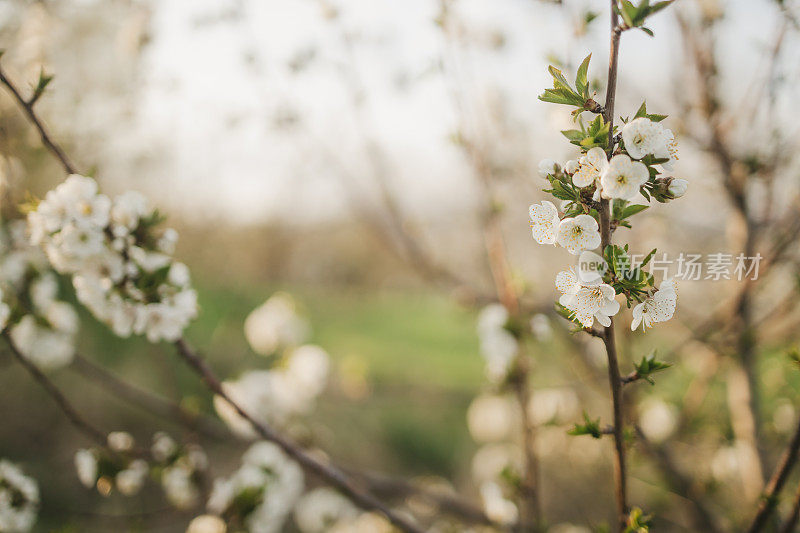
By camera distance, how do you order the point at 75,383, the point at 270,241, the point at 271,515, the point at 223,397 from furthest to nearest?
the point at 270,241 < the point at 75,383 < the point at 271,515 < the point at 223,397

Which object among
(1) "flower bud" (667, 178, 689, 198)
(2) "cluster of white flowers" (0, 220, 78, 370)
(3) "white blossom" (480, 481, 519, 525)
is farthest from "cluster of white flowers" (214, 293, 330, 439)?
(1) "flower bud" (667, 178, 689, 198)

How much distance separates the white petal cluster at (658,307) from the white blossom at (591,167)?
0.28 meters

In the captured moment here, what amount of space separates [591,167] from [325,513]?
2787mm

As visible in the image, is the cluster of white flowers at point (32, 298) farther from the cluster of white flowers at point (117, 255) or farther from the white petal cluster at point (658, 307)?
the white petal cluster at point (658, 307)

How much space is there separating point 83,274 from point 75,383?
12.5 feet

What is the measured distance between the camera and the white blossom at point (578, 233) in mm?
945

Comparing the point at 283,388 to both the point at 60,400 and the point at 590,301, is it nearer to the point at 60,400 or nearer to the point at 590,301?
the point at 60,400

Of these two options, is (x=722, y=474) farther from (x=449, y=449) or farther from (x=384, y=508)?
(x=449, y=449)

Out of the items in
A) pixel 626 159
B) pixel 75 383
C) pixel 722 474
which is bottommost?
pixel 75 383

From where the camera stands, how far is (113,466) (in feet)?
5.81

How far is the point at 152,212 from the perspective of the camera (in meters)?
1.42

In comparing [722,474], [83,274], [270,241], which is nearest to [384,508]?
[83,274]

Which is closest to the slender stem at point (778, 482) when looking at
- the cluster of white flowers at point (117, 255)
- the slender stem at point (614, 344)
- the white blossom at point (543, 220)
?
the slender stem at point (614, 344)

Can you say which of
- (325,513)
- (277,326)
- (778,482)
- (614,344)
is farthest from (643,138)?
(325,513)
